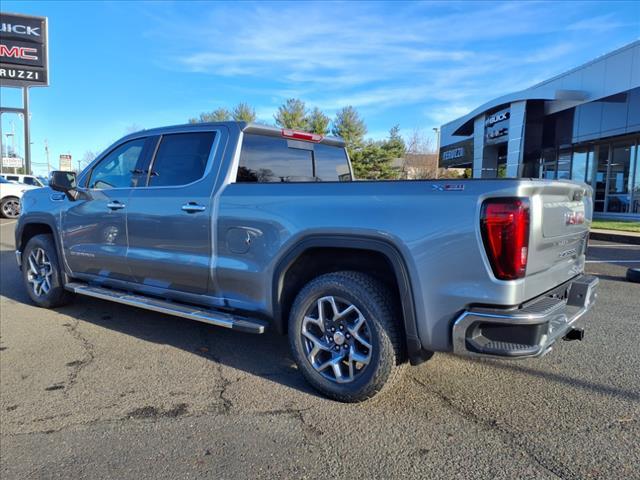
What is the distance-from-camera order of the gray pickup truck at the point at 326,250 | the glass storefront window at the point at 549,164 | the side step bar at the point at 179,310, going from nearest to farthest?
the gray pickup truck at the point at 326,250
the side step bar at the point at 179,310
the glass storefront window at the point at 549,164

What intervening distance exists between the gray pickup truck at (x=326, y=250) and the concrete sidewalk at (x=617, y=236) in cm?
1090

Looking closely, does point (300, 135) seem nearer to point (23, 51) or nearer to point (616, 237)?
point (616, 237)

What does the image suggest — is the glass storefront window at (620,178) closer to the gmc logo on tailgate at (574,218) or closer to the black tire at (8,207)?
the gmc logo on tailgate at (574,218)

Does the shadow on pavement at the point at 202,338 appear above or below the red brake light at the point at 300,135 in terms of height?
below

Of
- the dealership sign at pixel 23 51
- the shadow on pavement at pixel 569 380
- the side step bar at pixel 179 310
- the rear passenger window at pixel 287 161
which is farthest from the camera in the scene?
the dealership sign at pixel 23 51

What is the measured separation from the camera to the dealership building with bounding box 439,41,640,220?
18.0 meters

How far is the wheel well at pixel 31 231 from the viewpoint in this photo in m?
5.76

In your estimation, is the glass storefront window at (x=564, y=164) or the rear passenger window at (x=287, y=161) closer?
the rear passenger window at (x=287, y=161)

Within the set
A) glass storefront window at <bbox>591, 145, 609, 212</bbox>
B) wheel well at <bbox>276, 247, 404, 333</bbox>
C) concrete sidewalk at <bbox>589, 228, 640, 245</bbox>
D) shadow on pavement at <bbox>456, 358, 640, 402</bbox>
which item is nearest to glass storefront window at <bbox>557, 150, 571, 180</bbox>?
glass storefront window at <bbox>591, 145, 609, 212</bbox>

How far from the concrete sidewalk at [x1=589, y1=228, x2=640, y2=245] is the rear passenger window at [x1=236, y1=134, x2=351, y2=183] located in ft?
35.2

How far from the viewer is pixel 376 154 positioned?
3934cm

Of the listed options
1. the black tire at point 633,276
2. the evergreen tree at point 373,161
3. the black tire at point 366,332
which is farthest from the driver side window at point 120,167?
the evergreen tree at point 373,161

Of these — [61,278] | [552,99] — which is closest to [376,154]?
[552,99]

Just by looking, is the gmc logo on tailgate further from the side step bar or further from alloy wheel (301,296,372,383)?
the side step bar
